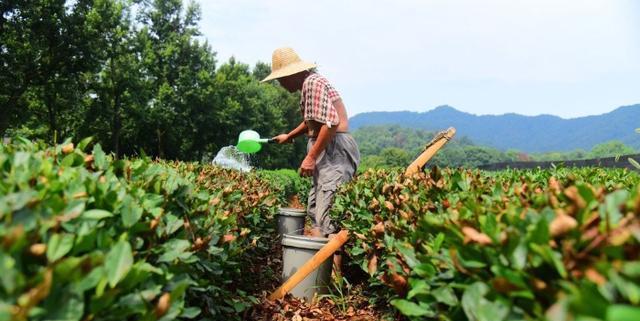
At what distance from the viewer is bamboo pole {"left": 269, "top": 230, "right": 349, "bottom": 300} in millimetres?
4074

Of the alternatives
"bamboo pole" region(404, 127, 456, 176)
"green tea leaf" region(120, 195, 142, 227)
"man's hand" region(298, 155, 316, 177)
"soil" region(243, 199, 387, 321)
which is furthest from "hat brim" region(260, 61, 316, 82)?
"green tea leaf" region(120, 195, 142, 227)

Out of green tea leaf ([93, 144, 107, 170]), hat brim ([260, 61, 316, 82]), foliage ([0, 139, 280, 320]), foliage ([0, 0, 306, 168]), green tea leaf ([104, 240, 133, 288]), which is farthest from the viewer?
foliage ([0, 0, 306, 168])

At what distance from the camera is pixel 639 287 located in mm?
1066

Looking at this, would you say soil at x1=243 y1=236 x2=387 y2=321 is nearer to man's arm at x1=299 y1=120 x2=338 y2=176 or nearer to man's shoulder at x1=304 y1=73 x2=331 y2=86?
man's arm at x1=299 y1=120 x2=338 y2=176

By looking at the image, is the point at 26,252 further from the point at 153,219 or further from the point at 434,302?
the point at 434,302

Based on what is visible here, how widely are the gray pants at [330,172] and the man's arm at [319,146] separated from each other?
282 mm

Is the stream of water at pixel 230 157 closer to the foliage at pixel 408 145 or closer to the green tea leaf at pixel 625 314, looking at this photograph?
the green tea leaf at pixel 625 314

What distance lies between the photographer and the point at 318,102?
15.6ft

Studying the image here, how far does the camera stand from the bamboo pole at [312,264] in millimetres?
4074

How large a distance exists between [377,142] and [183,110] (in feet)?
354

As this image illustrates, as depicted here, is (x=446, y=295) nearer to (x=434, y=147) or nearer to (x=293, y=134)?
(x=434, y=147)

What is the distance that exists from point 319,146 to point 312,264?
118 cm

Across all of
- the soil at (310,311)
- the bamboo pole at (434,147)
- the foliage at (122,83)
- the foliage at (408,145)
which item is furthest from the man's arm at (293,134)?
the foliage at (408,145)

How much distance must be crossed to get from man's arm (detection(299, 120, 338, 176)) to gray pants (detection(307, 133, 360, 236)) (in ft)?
0.93
